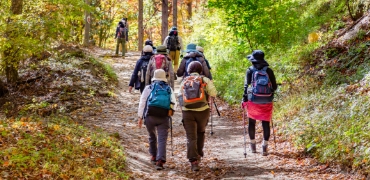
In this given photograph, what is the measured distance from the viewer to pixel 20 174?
5531 millimetres

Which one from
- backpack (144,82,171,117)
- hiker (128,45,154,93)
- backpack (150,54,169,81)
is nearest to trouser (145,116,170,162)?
backpack (144,82,171,117)

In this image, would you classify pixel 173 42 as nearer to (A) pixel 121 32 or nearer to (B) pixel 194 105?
(B) pixel 194 105

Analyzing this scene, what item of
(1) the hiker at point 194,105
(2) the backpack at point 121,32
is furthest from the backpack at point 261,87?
(2) the backpack at point 121,32

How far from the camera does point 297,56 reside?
13.5m

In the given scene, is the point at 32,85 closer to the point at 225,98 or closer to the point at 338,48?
the point at 225,98

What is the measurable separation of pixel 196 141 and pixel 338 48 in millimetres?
6938

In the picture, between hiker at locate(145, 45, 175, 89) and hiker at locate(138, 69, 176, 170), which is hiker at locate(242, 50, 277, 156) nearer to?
hiker at locate(138, 69, 176, 170)

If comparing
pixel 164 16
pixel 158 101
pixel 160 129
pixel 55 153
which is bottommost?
pixel 55 153

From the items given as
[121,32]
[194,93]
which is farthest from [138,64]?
[121,32]

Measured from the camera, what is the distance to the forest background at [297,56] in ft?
25.5

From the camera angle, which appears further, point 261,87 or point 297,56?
point 297,56

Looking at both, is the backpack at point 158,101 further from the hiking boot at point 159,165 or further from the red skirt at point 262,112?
the red skirt at point 262,112

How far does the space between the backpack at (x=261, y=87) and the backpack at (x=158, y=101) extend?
1.91 meters

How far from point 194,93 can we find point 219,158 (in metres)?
2.01
